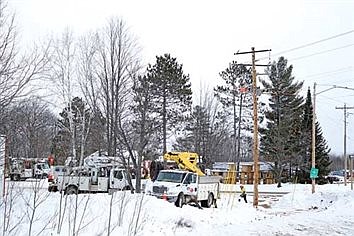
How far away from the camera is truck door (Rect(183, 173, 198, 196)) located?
2872 centimetres

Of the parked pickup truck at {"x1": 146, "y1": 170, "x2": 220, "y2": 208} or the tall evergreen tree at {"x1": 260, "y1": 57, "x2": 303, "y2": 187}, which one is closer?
the parked pickup truck at {"x1": 146, "y1": 170, "x2": 220, "y2": 208}

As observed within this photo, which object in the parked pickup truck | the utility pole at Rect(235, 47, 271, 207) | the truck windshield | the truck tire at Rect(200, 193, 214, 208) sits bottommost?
the truck tire at Rect(200, 193, 214, 208)

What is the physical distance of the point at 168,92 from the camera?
185 ft

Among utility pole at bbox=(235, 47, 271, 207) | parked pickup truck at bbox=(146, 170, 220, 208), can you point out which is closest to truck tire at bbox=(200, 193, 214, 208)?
parked pickup truck at bbox=(146, 170, 220, 208)

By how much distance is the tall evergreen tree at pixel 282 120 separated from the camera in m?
61.6

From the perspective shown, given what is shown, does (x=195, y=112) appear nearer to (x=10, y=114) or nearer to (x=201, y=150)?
(x=201, y=150)

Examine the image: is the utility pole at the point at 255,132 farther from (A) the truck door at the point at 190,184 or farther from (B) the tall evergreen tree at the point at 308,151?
(B) the tall evergreen tree at the point at 308,151

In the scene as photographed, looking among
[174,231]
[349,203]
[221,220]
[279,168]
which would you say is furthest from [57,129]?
[174,231]

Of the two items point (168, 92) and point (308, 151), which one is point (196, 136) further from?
point (308, 151)

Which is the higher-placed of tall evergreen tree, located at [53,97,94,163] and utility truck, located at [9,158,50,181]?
tall evergreen tree, located at [53,97,94,163]

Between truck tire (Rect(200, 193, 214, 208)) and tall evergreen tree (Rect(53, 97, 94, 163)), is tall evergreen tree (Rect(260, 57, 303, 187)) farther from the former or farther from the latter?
truck tire (Rect(200, 193, 214, 208))

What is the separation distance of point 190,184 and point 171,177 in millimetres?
1078

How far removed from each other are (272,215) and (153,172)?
845cm

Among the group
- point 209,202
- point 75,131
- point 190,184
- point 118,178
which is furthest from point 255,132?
point 75,131
